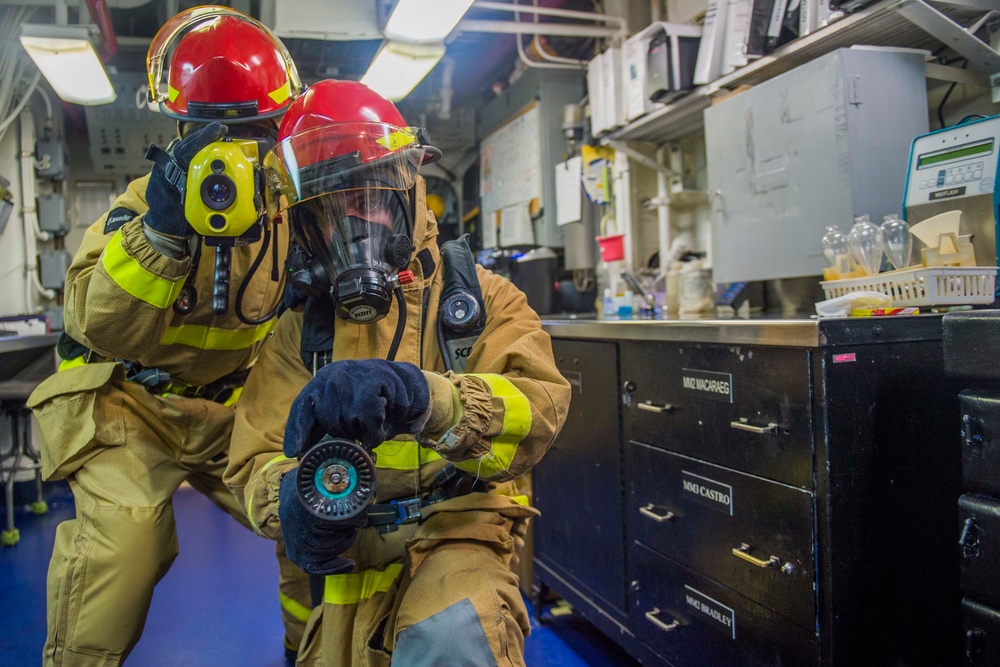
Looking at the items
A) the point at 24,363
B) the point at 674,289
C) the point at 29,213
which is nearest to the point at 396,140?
the point at 674,289

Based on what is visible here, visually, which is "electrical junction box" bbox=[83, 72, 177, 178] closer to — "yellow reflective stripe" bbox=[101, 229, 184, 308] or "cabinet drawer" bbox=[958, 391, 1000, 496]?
"yellow reflective stripe" bbox=[101, 229, 184, 308]

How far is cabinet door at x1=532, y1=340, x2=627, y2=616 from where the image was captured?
229cm

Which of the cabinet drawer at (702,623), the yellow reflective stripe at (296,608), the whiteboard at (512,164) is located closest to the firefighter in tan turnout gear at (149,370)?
the yellow reflective stripe at (296,608)

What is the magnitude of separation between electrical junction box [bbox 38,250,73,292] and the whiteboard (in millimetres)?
3430

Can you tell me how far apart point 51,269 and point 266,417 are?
5.26 metres

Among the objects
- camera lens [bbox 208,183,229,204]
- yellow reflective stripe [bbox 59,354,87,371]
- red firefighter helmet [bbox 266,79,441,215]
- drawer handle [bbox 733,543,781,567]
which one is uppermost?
red firefighter helmet [bbox 266,79,441,215]

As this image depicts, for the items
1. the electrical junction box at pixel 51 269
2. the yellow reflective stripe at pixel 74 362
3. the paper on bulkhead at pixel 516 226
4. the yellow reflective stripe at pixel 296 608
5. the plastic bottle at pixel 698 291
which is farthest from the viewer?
the electrical junction box at pixel 51 269

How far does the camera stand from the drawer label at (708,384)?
1.77m

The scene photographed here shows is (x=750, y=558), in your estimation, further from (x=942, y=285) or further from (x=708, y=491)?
(x=942, y=285)

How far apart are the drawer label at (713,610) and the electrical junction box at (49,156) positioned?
5833 millimetres

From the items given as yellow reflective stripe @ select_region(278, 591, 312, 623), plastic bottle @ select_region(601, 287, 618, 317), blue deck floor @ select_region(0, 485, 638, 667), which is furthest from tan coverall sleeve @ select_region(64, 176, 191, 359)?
plastic bottle @ select_region(601, 287, 618, 317)

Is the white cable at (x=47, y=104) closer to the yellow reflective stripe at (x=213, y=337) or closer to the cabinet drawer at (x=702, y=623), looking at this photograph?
the yellow reflective stripe at (x=213, y=337)

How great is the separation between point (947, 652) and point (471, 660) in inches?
46.8

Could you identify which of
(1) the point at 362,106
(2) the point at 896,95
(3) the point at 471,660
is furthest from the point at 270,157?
(2) the point at 896,95
